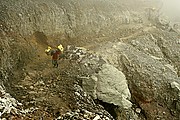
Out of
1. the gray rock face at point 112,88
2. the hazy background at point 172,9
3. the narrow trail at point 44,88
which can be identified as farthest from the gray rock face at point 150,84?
the hazy background at point 172,9

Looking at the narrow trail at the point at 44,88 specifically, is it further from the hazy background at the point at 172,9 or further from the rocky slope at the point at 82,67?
the hazy background at the point at 172,9

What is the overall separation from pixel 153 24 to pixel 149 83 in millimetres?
18692

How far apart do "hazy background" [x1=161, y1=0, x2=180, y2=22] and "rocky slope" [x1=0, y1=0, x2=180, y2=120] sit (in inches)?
920

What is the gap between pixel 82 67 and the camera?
22234mm

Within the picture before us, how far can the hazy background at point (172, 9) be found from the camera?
5847 cm

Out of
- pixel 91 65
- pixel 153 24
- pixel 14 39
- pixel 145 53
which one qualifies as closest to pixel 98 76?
pixel 91 65

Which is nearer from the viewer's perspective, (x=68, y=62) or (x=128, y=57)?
(x=68, y=62)

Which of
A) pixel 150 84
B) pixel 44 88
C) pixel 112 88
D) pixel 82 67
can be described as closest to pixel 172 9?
pixel 150 84

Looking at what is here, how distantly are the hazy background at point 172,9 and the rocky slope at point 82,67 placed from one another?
76.6 ft

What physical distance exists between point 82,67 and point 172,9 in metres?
50.4

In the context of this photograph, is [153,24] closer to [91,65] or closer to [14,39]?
[91,65]

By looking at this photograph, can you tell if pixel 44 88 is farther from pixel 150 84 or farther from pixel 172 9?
pixel 172 9

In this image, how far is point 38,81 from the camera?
19.9 m

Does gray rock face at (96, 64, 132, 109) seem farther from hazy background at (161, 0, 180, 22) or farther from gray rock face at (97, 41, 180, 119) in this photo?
hazy background at (161, 0, 180, 22)
